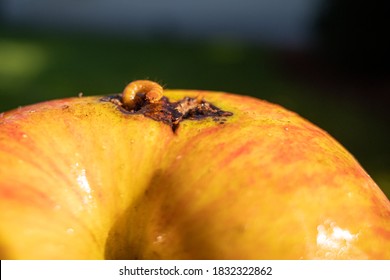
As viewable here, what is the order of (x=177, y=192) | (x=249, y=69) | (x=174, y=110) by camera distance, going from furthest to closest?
(x=249, y=69) < (x=174, y=110) < (x=177, y=192)

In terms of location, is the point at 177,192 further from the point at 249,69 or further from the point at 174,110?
the point at 249,69

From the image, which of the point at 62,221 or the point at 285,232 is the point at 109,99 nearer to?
the point at 62,221

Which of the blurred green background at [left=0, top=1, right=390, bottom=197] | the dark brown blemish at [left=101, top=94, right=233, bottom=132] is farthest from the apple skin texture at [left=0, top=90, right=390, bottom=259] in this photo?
the blurred green background at [left=0, top=1, right=390, bottom=197]

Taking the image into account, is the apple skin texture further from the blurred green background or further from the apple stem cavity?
the blurred green background

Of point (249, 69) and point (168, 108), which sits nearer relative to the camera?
point (168, 108)

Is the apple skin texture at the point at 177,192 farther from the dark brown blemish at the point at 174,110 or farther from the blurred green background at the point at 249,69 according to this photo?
the blurred green background at the point at 249,69

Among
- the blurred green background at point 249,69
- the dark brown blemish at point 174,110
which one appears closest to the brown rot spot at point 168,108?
the dark brown blemish at point 174,110

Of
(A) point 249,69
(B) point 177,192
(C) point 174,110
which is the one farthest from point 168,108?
(A) point 249,69
